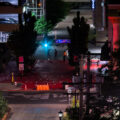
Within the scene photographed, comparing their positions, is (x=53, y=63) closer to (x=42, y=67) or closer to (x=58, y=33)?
(x=42, y=67)

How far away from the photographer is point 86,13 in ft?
312

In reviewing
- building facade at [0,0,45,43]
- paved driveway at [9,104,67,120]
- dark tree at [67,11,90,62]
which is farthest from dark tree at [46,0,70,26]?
paved driveway at [9,104,67,120]

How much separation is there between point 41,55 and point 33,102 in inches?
1082

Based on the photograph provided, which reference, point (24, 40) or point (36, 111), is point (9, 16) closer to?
point (24, 40)

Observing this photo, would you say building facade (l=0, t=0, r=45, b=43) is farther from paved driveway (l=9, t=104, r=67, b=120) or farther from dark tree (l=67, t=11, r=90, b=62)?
paved driveway (l=9, t=104, r=67, b=120)

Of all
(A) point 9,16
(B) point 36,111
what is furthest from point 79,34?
(B) point 36,111

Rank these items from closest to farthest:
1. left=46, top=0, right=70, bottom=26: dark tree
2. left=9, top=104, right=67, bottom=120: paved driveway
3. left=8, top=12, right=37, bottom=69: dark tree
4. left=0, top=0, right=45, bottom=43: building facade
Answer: left=9, top=104, right=67, bottom=120: paved driveway < left=8, top=12, right=37, bottom=69: dark tree < left=0, top=0, right=45, bottom=43: building facade < left=46, top=0, right=70, bottom=26: dark tree

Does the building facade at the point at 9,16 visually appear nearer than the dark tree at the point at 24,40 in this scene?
No

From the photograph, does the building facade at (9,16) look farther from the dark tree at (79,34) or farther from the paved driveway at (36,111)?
the paved driveway at (36,111)

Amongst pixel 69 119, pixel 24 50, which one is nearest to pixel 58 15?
pixel 24 50

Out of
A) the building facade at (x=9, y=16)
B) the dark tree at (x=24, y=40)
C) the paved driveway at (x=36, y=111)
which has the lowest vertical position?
the paved driveway at (x=36, y=111)

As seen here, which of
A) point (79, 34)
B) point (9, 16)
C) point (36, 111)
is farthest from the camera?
point (9, 16)

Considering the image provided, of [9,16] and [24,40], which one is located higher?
[9,16]

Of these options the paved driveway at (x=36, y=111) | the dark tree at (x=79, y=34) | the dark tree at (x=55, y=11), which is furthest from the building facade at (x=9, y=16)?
the dark tree at (x=55, y=11)
